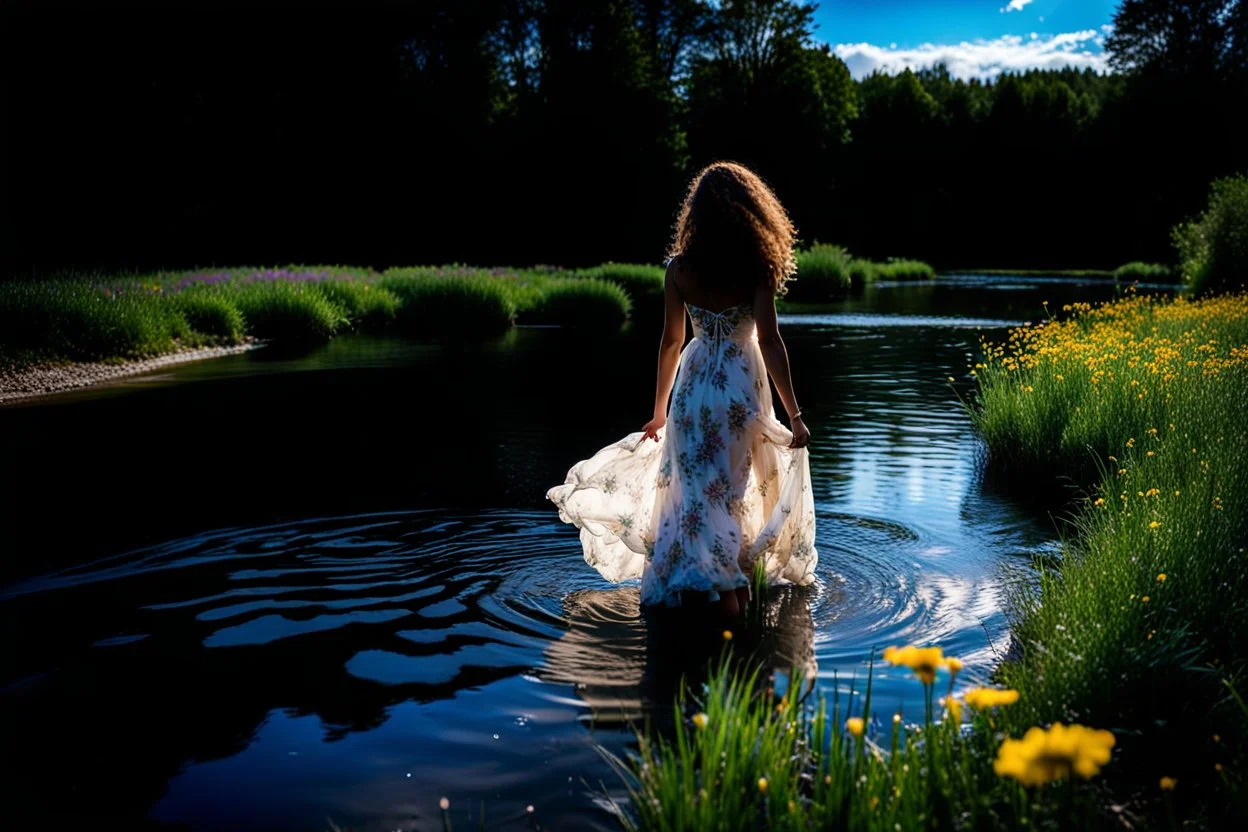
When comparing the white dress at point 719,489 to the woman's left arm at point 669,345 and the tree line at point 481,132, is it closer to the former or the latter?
the woman's left arm at point 669,345

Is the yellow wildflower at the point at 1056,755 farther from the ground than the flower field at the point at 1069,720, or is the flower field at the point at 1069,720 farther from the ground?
the yellow wildflower at the point at 1056,755

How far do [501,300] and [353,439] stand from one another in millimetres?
14616

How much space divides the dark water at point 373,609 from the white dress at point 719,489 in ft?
0.81

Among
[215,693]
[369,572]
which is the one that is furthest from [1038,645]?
[369,572]

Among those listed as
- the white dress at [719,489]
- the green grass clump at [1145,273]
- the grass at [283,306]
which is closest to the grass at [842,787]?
the white dress at [719,489]

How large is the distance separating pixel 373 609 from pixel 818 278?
32.6 meters

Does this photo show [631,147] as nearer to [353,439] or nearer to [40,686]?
[353,439]

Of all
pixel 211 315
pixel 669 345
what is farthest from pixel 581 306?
pixel 669 345

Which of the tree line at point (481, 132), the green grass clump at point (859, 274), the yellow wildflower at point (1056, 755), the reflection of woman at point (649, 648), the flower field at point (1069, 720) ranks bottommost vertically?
the reflection of woman at point (649, 648)

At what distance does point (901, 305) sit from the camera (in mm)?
32594

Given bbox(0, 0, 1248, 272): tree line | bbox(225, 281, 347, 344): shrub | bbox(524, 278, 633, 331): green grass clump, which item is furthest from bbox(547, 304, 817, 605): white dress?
bbox(0, 0, 1248, 272): tree line

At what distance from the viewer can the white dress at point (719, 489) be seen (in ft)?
17.1

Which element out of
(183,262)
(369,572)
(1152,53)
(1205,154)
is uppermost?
(1152,53)

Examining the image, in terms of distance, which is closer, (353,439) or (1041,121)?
(353,439)
